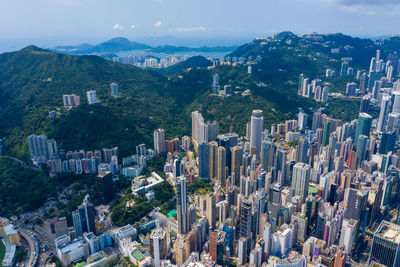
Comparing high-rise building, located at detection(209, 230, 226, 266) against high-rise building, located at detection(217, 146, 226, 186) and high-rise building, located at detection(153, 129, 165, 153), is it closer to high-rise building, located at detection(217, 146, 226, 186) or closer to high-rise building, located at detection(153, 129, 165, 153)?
high-rise building, located at detection(217, 146, 226, 186)

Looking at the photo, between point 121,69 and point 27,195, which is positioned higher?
point 121,69

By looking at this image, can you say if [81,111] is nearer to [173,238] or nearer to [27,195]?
[27,195]

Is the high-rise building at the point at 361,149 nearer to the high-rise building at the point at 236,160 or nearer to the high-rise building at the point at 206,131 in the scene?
the high-rise building at the point at 236,160

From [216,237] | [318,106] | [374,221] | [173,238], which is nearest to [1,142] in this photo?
[173,238]

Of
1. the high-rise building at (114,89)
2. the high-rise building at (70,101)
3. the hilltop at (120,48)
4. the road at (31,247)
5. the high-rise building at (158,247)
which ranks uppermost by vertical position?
the hilltop at (120,48)

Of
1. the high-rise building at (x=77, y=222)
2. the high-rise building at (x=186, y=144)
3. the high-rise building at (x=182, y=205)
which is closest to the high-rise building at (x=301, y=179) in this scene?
the high-rise building at (x=182, y=205)

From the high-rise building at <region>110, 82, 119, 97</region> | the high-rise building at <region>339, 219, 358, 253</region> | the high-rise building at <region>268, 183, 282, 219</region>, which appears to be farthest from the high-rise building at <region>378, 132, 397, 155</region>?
the high-rise building at <region>110, 82, 119, 97</region>

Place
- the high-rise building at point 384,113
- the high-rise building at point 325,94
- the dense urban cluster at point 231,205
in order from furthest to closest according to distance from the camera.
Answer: the high-rise building at point 325,94 → the high-rise building at point 384,113 → the dense urban cluster at point 231,205

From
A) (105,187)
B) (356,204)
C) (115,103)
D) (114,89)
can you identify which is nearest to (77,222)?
(105,187)
